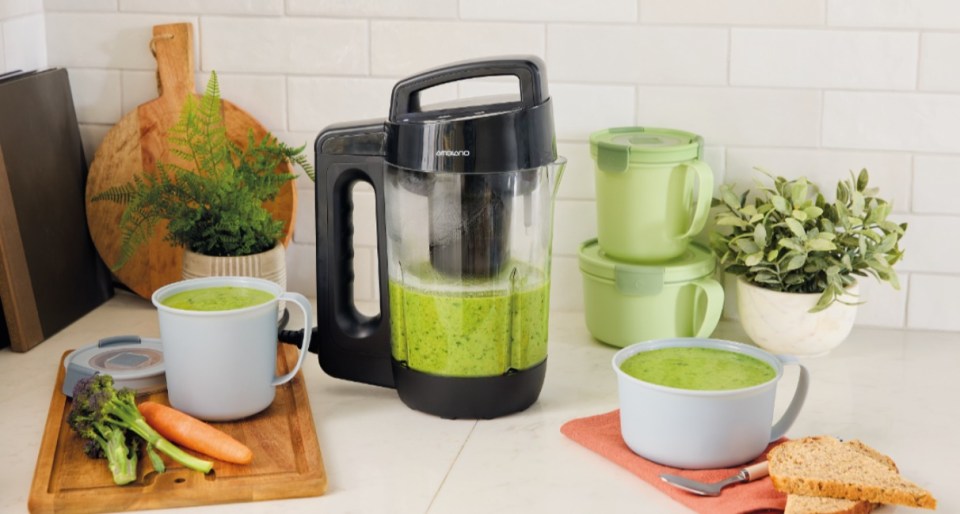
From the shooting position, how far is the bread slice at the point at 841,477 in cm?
108

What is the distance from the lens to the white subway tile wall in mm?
1607

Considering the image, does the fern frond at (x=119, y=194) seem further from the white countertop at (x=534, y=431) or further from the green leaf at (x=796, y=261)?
the green leaf at (x=796, y=261)

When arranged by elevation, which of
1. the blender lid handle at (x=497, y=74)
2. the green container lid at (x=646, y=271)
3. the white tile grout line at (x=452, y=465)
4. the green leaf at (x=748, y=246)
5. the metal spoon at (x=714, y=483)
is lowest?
the white tile grout line at (x=452, y=465)

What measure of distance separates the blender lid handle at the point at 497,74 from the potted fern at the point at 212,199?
36 cm

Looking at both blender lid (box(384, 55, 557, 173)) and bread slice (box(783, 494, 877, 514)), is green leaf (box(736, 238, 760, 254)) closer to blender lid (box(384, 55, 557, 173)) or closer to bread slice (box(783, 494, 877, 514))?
blender lid (box(384, 55, 557, 173))

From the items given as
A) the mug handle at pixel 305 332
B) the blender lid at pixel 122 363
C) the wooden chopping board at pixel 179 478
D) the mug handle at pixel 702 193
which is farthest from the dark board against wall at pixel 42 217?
the mug handle at pixel 702 193

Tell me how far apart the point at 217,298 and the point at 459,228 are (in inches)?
10.8

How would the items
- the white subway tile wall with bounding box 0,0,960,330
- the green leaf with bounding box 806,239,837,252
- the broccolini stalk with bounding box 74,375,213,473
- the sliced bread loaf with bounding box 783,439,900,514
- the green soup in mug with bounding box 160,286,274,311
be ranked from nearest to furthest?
the sliced bread loaf with bounding box 783,439,900,514 → the broccolini stalk with bounding box 74,375,213,473 → the green soup in mug with bounding box 160,286,274,311 → the green leaf with bounding box 806,239,837,252 → the white subway tile wall with bounding box 0,0,960,330

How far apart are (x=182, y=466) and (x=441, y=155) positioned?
1.33ft

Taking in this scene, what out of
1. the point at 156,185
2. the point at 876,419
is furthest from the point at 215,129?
the point at 876,419

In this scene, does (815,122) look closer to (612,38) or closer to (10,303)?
(612,38)

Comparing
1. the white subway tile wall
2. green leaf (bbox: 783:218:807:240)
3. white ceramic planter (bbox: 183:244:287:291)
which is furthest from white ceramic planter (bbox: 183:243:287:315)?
green leaf (bbox: 783:218:807:240)

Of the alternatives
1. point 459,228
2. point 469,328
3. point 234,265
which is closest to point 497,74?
point 459,228

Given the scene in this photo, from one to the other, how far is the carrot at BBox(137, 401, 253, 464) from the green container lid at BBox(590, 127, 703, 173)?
593mm
